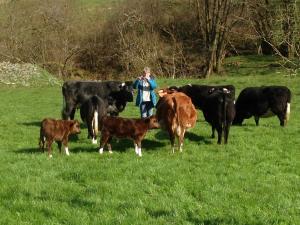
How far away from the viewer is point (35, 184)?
31.3 feet

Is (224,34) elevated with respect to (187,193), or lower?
elevated

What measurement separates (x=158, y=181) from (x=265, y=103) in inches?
302

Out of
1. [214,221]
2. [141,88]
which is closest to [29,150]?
[141,88]

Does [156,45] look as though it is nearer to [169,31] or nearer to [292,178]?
[169,31]

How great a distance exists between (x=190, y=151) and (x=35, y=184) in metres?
4.39

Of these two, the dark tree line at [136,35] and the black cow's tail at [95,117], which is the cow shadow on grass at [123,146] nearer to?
the black cow's tail at [95,117]

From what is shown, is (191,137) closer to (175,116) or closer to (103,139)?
(175,116)

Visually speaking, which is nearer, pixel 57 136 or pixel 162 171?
pixel 162 171

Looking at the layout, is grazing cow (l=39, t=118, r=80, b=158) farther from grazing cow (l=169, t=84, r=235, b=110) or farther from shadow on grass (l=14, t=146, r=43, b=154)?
grazing cow (l=169, t=84, r=235, b=110)

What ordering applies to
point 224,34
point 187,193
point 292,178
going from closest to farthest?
point 187,193, point 292,178, point 224,34

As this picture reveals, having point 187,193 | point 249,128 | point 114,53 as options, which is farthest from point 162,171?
point 114,53

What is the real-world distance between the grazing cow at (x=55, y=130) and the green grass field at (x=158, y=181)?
370 mm

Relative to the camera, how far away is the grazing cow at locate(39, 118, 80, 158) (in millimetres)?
11727

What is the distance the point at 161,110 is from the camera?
41.2 ft
